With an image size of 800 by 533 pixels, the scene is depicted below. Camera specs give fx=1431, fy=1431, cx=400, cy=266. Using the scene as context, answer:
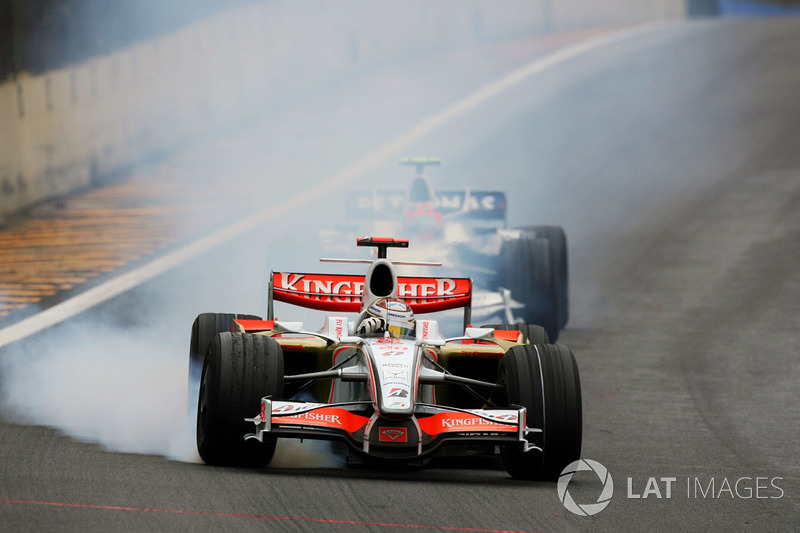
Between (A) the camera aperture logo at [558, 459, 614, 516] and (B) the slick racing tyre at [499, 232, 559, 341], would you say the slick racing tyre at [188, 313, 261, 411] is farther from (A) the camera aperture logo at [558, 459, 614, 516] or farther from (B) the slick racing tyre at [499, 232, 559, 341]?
(B) the slick racing tyre at [499, 232, 559, 341]

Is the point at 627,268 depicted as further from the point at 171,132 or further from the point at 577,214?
the point at 171,132

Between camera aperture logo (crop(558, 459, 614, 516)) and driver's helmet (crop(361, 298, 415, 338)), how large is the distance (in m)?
1.66

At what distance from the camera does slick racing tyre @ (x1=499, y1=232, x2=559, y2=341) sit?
17.2 m

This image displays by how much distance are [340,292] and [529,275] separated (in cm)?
513

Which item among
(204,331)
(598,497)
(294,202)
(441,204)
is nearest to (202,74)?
(294,202)

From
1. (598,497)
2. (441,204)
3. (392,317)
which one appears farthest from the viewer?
(441,204)

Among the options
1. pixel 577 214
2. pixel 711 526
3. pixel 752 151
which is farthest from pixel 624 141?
pixel 711 526

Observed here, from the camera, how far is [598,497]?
937 centimetres

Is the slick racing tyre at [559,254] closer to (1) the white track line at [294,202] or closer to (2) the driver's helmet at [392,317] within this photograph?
(1) the white track line at [294,202]

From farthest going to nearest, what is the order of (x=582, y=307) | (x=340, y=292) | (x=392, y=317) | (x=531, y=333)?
(x=582, y=307), (x=340, y=292), (x=531, y=333), (x=392, y=317)

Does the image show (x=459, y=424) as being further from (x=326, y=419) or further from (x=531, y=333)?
(x=531, y=333)

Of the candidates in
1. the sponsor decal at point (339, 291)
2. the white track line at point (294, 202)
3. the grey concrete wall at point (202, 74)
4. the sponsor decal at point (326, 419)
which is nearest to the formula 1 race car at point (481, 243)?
the white track line at point (294, 202)

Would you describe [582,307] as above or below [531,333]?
below

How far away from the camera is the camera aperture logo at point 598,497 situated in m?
8.95
